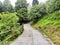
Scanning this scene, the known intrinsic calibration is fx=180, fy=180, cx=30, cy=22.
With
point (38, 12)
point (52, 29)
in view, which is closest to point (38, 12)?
point (38, 12)

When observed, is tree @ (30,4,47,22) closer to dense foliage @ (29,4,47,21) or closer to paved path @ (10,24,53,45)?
dense foliage @ (29,4,47,21)

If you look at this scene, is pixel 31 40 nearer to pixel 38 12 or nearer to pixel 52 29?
pixel 52 29

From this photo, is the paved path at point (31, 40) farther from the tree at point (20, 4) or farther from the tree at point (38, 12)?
the tree at point (20, 4)

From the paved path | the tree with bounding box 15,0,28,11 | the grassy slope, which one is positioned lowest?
the tree with bounding box 15,0,28,11

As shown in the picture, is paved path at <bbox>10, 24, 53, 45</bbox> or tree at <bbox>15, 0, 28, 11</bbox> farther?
tree at <bbox>15, 0, 28, 11</bbox>

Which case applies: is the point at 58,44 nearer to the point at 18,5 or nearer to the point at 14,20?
the point at 14,20

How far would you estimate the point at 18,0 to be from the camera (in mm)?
61844

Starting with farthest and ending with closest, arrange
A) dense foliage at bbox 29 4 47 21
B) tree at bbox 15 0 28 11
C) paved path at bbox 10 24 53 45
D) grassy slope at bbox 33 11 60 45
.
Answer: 1. tree at bbox 15 0 28 11
2. dense foliage at bbox 29 4 47 21
3. grassy slope at bbox 33 11 60 45
4. paved path at bbox 10 24 53 45

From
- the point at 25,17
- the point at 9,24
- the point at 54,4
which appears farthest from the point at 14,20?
the point at 25,17

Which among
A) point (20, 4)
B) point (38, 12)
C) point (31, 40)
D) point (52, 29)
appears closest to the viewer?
point (31, 40)

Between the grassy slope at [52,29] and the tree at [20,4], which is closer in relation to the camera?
the grassy slope at [52,29]

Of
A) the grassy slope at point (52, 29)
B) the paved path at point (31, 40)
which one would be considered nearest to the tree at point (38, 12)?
the grassy slope at point (52, 29)

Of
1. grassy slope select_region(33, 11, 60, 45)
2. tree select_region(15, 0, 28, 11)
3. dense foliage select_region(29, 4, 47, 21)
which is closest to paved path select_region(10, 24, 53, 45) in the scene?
grassy slope select_region(33, 11, 60, 45)

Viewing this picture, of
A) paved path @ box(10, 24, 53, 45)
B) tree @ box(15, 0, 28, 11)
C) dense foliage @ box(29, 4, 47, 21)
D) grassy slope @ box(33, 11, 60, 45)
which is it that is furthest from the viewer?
tree @ box(15, 0, 28, 11)
